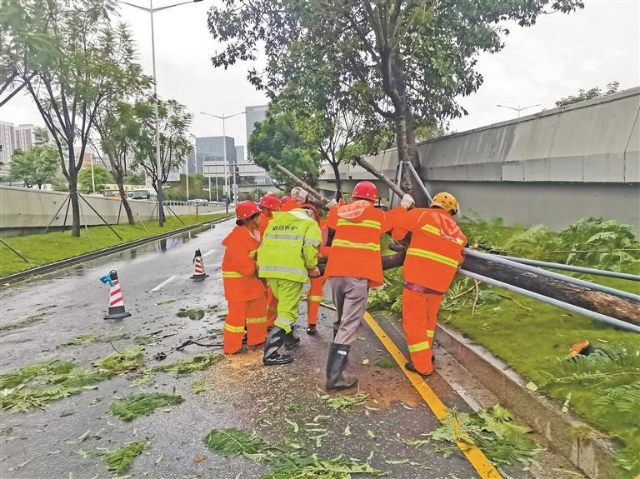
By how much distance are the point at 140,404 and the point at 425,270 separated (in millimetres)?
2957

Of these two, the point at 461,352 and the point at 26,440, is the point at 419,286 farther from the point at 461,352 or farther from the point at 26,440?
the point at 26,440

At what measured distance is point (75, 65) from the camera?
1797cm

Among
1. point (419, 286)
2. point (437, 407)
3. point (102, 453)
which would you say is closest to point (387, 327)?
point (419, 286)

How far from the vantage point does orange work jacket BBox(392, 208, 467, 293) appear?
472cm

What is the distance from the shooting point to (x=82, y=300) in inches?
388

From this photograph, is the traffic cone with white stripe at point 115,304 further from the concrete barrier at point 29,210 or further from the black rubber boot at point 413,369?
the concrete barrier at point 29,210

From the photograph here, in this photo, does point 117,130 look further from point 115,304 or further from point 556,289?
point 556,289

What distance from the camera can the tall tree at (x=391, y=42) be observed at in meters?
11.5

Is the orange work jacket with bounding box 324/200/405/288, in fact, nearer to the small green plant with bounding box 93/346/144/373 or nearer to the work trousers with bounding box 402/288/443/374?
the work trousers with bounding box 402/288/443/374

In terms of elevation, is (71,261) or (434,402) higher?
(434,402)

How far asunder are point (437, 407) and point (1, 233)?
21.5m

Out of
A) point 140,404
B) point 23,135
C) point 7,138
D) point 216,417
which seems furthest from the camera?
point 23,135

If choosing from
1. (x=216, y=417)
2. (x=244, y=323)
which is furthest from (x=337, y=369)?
(x=244, y=323)

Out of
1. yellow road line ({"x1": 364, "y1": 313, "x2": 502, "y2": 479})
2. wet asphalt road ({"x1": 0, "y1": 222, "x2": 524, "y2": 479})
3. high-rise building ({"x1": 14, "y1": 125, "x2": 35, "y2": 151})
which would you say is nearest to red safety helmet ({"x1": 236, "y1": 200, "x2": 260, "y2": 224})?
wet asphalt road ({"x1": 0, "y1": 222, "x2": 524, "y2": 479})
